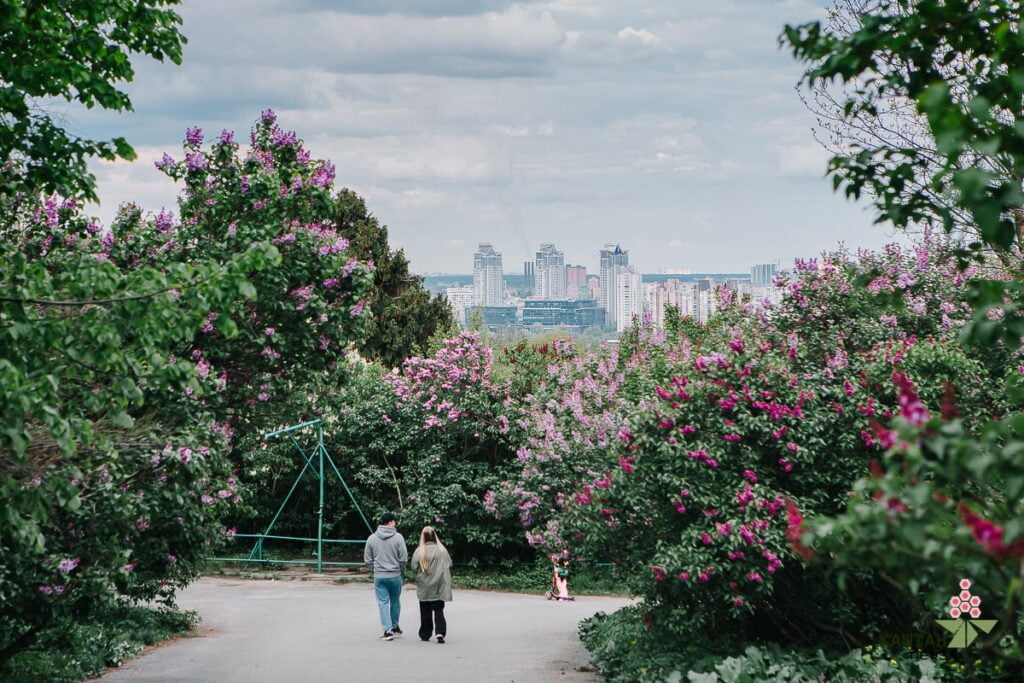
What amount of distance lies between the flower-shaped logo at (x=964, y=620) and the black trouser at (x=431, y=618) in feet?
21.7

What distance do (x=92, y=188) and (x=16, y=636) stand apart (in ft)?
15.3

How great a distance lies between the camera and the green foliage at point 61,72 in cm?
915

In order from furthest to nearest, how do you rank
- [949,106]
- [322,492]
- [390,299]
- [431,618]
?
[390,299]
[322,492]
[431,618]
[949,106]

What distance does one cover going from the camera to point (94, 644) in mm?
12914

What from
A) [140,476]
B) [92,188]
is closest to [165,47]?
[92,188]

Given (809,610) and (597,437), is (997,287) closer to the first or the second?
(809,610)

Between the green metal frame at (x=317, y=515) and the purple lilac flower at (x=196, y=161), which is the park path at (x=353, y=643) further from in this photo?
the purple lilac flower at (x=196, y=161)

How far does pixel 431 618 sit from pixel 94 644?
152 inches

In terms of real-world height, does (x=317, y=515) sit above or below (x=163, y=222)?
below

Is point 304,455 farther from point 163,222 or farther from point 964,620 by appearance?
point 964,620

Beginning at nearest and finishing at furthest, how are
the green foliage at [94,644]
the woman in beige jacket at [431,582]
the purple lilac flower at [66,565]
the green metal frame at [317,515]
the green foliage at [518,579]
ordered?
1. the purple lilac flower at [66,565]
2. the green foliage at [94,644]
3. the woman in beige jacket at [431,582]
4. the green foliage at [518,579]
5. the green metal frame at [317,515]

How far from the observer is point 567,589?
20.9m

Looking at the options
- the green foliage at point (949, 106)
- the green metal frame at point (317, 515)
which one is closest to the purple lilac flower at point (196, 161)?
the green foliage at point (949, 106)

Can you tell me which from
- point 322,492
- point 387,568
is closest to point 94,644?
point 387,568
